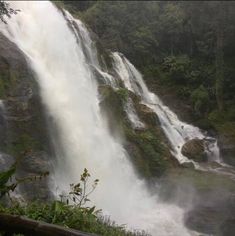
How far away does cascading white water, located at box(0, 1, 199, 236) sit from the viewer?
15.1 metres

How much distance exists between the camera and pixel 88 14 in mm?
31672

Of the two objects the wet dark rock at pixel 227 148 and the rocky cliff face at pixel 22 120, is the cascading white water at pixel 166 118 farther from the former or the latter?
the rocky cliff face at pixel 22 120

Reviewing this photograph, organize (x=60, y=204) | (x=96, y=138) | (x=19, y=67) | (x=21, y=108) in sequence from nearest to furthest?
(x=60, y=204) → (x=21, y=108) → (x=19, y=67) → (x=96, y=138)

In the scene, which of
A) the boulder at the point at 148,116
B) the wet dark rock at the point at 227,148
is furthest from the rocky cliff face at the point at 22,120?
the wet dark rock at the point at 227,148

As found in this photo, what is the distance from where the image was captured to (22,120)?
593 inches

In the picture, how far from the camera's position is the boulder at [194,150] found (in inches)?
872

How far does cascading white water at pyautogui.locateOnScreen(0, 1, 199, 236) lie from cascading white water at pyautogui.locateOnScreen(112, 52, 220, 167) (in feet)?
14.7

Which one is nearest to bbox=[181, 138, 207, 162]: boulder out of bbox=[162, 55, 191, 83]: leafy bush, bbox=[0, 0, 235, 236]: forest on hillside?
bbox=[0, 0, 235, 236]: forest on hillside

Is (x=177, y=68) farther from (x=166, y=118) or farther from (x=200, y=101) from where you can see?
(x=166, y=118)

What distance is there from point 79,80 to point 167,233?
29.6 feet

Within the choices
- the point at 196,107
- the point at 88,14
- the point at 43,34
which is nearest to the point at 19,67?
the point at 43,34

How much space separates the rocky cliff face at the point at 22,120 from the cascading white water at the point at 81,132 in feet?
2.11

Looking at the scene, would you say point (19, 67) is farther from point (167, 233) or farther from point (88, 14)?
point (88, 14)

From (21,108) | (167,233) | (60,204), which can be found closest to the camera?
(60,204)
